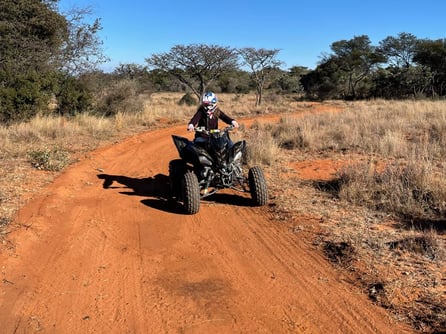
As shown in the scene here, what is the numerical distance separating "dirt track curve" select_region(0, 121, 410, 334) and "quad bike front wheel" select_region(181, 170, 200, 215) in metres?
0.16

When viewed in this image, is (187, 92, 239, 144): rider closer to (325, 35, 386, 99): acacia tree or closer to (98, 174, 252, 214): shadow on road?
(98, 174, 252, 214): shadow on road

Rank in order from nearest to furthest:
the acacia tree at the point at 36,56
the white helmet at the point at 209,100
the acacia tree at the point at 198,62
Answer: the white helmet at the point at 209,100 < the acacia tree at the point at 36,56 < the acacia tree at the point at 198,62

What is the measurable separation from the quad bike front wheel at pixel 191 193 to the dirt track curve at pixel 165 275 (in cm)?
16

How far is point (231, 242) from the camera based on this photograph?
533 cm

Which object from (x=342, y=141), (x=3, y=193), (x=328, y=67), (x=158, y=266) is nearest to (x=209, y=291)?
(x=158, y=266)

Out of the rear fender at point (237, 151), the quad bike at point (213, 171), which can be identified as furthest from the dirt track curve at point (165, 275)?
the rear fender at point (237, 151)

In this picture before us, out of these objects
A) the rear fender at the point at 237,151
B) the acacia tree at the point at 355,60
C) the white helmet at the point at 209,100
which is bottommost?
the rear fender at the point at 237,151

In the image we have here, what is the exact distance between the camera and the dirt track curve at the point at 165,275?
3607mm

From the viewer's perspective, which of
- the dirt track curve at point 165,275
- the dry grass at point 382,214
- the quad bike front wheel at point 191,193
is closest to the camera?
the dirt track curve at point 165,275

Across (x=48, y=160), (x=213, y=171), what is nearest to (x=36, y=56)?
(x=48, y=160)

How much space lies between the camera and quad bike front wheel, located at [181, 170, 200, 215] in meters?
6.14

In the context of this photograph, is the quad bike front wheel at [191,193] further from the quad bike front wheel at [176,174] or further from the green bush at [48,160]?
the green bush at [48,160]

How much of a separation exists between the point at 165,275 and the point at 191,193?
1850mm

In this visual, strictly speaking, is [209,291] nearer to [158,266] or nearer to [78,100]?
[158,266]
